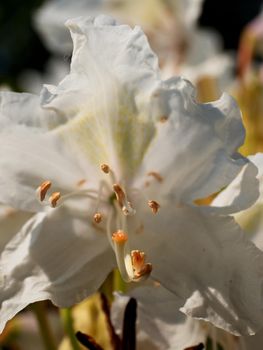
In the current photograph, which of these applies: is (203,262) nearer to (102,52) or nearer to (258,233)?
(258,233)

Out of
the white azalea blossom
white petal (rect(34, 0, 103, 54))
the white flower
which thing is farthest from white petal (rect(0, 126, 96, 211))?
white petal (rect(34, 0, 103, 54))

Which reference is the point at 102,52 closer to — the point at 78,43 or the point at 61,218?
the point at 78,43

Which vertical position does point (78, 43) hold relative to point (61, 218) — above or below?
above

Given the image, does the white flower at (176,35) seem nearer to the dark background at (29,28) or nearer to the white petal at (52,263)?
the dark background at (29,28)

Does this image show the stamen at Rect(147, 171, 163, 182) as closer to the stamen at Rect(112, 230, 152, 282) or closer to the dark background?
the stamen at Rect(112, 230, 152, 282)

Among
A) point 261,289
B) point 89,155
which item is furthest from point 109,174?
point 261,289
